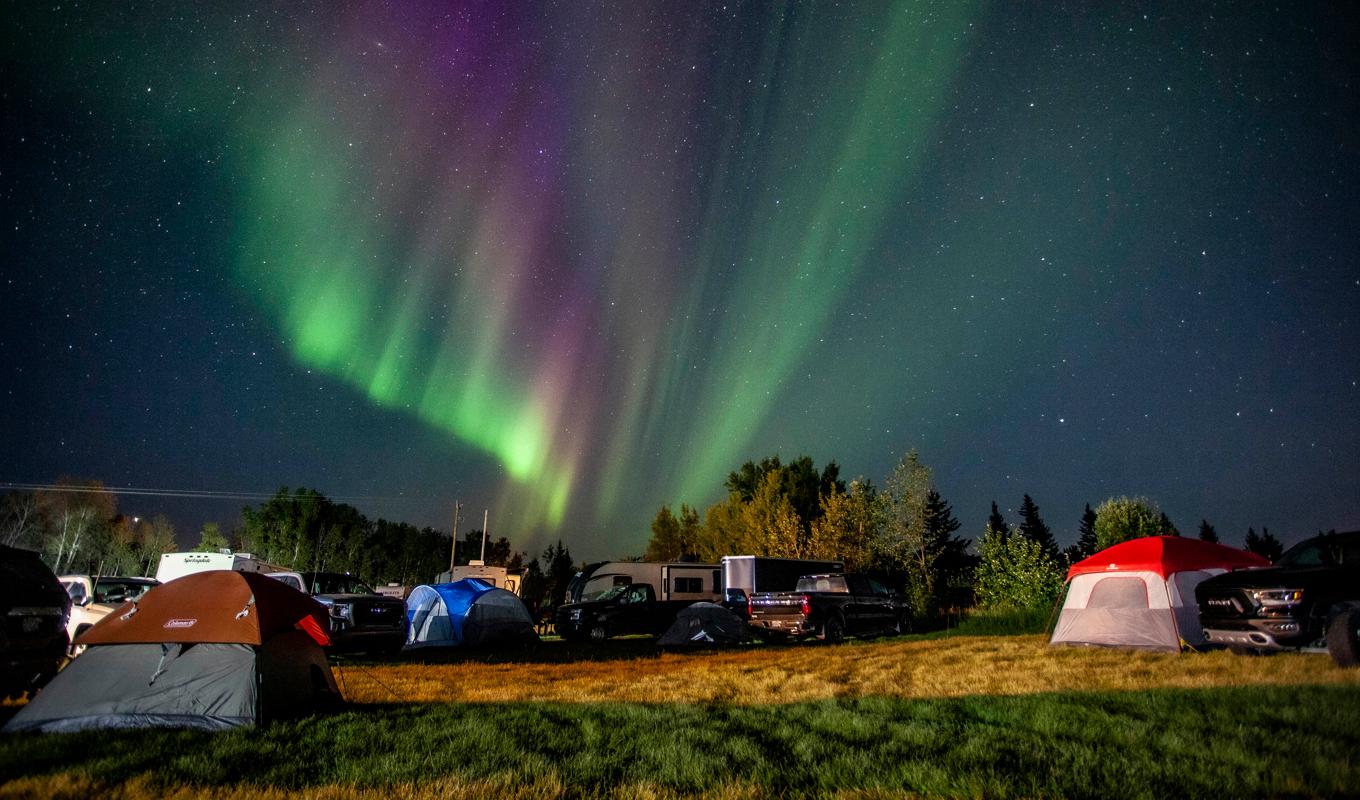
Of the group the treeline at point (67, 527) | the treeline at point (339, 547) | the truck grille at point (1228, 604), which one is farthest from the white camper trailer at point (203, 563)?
the treeline at point (67, 527)

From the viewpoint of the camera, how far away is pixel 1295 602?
6.55 meters

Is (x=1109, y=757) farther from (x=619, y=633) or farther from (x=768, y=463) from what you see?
(x=768, y=463)

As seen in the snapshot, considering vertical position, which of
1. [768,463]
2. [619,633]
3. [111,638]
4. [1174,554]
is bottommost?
[619,633]

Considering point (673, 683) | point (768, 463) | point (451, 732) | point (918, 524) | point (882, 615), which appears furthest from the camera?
point (768, 463)

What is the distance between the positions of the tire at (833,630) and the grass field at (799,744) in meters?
→ 10.1

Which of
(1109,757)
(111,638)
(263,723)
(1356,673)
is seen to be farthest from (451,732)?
(1356,673)

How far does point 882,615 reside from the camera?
853 inches

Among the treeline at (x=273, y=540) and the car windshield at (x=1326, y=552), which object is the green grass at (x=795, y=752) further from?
the treeline at (x=273, y=540)

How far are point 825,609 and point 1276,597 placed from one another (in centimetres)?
1308

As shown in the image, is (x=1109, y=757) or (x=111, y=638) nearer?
(x=1109, y=757)

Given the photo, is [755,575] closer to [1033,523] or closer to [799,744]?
[799,744]

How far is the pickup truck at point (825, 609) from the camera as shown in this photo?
18797 millimetres

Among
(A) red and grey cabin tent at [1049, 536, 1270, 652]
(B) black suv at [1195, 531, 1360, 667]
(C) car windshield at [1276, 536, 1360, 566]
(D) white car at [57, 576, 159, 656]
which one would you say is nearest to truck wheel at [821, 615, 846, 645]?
(A) red and grey cabin tent at [1049, 536, 1270, 652]

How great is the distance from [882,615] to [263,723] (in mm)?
18607
